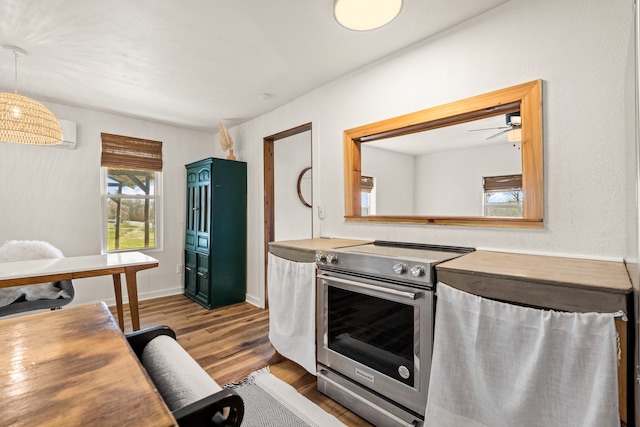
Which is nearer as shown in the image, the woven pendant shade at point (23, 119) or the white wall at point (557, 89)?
the white wall at point (557, 89)

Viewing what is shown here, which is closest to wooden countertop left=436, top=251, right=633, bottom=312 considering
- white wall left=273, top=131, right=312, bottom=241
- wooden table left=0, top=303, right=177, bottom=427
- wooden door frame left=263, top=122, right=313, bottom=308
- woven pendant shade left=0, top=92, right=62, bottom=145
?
wooden table left=0, top=303, right=177, bottom=427

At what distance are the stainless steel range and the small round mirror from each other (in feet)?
8.19

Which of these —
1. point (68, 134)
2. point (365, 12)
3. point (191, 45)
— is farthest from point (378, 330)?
point (68, 134)

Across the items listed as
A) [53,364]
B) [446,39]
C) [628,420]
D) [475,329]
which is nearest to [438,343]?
[475,329]

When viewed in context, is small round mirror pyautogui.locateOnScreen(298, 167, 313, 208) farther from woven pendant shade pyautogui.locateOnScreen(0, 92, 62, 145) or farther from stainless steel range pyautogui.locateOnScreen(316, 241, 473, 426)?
woven pendant shade pyautogui.locateOnScreen(0, 92, 62, 145)

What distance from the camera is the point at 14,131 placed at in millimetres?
Answer: 1910

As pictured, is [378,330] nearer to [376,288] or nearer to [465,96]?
[376,288]

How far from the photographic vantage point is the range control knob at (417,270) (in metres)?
1.44

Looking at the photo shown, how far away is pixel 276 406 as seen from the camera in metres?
1.81

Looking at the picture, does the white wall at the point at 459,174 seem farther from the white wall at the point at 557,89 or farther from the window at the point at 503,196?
the white wall at the point at 557,89

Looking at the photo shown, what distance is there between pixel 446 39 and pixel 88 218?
410 centimetres

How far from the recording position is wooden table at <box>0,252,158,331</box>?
1.95 metres

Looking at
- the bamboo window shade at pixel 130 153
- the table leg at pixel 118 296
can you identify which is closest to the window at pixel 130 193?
the bamboo window shade at pixel 130 153

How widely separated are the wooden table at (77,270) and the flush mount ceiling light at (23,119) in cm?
92
